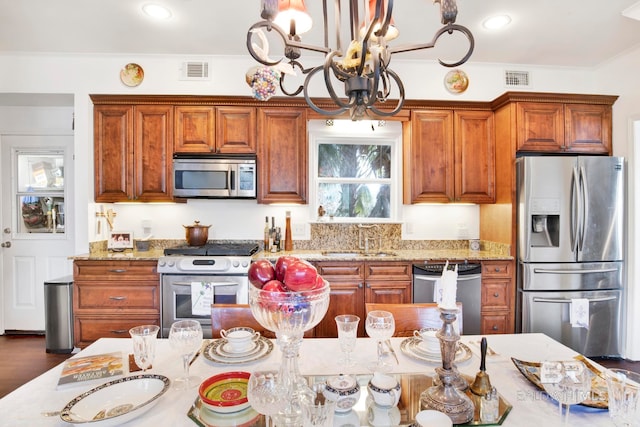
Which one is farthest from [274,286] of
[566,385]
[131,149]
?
[131,149]

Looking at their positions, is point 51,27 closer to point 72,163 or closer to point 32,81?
point 32,81

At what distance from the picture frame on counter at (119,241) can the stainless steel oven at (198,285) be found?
638mm

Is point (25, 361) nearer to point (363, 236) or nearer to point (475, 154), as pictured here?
point (363, 236)

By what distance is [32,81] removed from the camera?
310cm

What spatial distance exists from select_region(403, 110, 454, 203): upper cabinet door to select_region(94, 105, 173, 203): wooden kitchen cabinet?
2339mm

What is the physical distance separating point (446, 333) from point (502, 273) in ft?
7.66

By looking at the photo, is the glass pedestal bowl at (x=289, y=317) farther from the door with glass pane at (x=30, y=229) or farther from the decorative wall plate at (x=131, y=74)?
the door with glass pane at (x=30, y=229)

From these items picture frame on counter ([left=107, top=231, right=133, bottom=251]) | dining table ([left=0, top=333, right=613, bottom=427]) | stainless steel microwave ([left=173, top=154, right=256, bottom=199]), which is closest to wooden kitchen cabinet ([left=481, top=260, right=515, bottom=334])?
dining table ([left=0, top=333, right=613, bottom=427])

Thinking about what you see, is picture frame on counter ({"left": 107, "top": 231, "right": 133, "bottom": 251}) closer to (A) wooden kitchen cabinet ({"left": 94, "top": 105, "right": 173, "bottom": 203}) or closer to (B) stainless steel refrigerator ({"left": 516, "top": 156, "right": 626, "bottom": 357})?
(A) wooden kitchen cabinet ({"left": 94, "top": 105, "right": 173, "bottom": 203})

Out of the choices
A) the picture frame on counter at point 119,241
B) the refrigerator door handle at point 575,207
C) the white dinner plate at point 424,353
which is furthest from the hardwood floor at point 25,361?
the white dinner plate at point 424,353

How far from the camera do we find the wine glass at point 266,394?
779mm

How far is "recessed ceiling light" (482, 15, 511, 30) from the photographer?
2509mm

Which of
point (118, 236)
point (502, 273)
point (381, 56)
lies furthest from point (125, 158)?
point (502, 273)

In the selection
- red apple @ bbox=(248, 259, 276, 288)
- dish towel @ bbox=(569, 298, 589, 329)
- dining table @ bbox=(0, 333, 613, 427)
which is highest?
red apple @ bbox=(248, 259, 276, 288)
